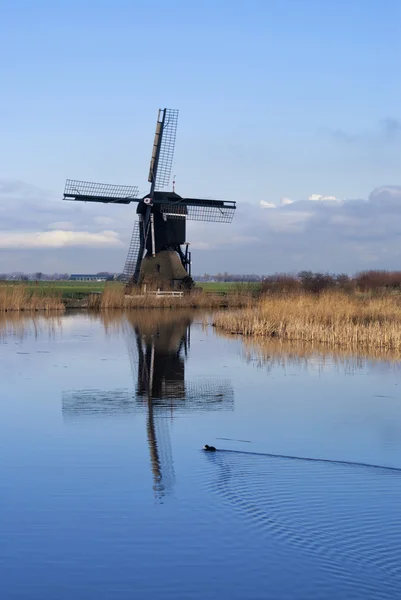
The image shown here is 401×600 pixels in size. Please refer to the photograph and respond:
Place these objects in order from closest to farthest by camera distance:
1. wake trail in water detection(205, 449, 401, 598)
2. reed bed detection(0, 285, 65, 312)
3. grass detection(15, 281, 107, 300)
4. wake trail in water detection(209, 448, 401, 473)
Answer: wake trail in water detection(205, 449, 401, 598) → wake trail in water detection(209, 448, 401, 473) → reed bed detection(0, 285, 65, 312) → grass detection(15, 281, 107, 300)

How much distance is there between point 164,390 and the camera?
1123cm

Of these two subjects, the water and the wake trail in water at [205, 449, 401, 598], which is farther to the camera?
the wake trail in water at [205, 449, 401, 598]

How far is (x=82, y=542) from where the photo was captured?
496 centimetres

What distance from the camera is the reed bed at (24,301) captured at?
2905 centimetres

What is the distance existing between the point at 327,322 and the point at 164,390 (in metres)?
8.93

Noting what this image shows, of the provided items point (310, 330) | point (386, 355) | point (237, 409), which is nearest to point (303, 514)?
point (237, 409)

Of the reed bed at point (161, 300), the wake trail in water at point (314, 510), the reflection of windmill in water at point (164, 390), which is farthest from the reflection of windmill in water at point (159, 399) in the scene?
the reed bed at point (161, 300)

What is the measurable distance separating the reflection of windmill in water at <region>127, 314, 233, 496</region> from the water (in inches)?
1.5

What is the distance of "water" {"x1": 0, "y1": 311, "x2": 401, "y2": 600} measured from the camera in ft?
14.7

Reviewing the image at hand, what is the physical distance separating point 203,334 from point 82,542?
1621 centimetres

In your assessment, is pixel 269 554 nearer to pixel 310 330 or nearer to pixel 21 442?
pixel 21 442

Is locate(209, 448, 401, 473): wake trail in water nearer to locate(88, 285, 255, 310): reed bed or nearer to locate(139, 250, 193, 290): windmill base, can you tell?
locate(88, 285, 255, 310): reed bed

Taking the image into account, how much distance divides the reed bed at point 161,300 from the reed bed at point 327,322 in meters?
8.98

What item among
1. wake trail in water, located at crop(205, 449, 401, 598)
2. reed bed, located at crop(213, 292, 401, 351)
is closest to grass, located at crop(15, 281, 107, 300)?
reed bed, located at crop(213, 292, 401, 351)
